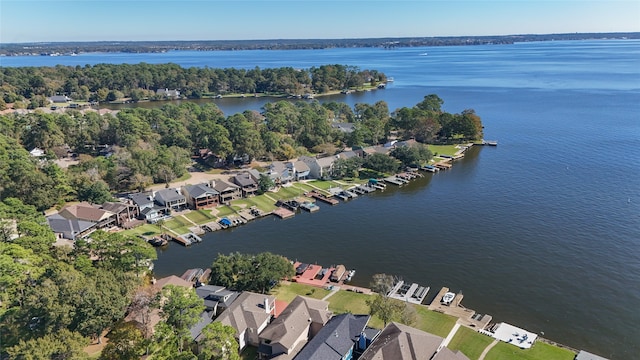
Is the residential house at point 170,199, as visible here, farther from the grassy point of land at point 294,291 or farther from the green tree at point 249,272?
the grassy point of land at point 294,291

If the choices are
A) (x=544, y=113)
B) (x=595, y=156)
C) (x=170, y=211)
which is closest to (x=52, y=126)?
Result: (x=170, y=211)

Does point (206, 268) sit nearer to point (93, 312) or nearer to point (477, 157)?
point (93, 312)

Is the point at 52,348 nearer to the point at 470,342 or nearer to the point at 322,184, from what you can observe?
the point at 470,342

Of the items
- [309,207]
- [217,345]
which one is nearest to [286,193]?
[309,207]

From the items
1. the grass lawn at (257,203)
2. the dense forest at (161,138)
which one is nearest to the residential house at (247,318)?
the grass lawn at (257,203)

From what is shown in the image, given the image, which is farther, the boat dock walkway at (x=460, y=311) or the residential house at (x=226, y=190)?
the residential house at (x=226, y=190)

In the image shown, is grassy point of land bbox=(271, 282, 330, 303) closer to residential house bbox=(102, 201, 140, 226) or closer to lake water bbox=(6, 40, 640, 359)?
lake water bbox=(6, 40, 640, 359)

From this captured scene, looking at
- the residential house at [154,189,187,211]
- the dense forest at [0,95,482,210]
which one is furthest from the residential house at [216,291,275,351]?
the dense forest at [0,95,482,210]
